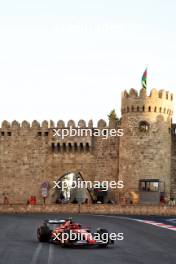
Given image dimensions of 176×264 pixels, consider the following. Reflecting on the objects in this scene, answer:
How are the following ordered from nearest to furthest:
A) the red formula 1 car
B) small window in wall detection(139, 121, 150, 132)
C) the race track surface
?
the race track surface
the red formula 1 car
small window in wall detection(139, 121, 150, 132)

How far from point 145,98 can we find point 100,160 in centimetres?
772

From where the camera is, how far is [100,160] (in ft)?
218

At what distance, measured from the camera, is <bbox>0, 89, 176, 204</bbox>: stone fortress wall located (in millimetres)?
62750

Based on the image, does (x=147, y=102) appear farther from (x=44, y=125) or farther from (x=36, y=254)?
(x=36, y=254)

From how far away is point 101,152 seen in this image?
218ft

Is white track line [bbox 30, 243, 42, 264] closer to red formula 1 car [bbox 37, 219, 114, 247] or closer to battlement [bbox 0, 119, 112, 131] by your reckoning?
red formula 1 car [bbox 37, 219, 114, 247]

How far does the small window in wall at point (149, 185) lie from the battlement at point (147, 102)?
259 inches

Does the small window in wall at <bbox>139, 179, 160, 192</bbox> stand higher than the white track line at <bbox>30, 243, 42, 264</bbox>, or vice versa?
the small window in wall at <bbox>139, 179, 160, 192</bbox>

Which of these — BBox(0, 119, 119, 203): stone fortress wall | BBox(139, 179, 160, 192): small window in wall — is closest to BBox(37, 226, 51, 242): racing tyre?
BBox(139, 179, 160, 192): small window in wall

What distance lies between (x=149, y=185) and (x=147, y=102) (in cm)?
774

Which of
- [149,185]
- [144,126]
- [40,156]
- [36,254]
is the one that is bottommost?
[36,254]

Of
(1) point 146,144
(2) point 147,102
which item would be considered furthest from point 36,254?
(2) point 147,102

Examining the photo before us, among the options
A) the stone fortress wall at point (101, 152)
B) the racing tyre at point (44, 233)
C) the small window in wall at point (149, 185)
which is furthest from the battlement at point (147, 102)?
the racing tyre at point (44, 233)

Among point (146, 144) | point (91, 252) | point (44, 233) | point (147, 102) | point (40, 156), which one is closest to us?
point (91, 252)
